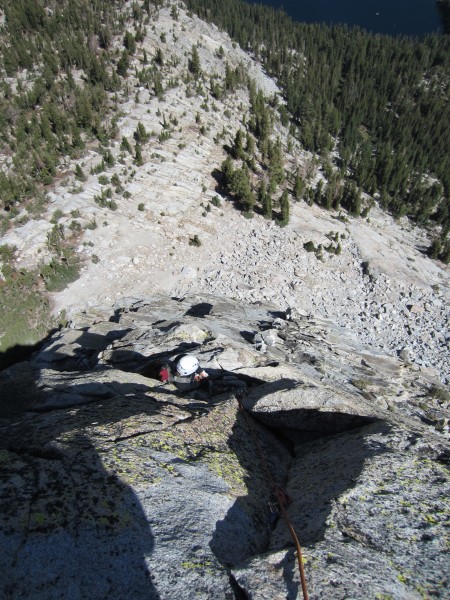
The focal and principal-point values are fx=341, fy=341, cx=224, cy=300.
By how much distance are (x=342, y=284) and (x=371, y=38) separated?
2513 inches

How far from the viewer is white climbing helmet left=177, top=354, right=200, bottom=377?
793cm

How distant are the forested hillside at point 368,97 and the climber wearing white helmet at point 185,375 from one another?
93.5 feet

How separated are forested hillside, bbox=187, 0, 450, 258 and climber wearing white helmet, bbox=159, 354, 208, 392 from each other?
28.5 metres

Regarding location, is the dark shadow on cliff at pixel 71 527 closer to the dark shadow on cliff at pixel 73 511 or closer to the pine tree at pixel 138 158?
the dark shadow on cliff at pixel 73 511

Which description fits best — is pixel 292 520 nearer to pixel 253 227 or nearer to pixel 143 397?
pixel 143 397

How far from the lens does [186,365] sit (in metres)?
7.95

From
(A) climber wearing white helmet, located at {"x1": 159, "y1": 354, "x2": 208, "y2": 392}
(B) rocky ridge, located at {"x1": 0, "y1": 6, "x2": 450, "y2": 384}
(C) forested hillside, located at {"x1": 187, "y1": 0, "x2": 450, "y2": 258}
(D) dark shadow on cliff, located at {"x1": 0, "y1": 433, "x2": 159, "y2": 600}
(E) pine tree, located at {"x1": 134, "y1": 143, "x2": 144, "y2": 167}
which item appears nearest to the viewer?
(D) dark shadow on cliff, located at {"x1": 0, "y1": 433, "x2": 159, "y2": 600}

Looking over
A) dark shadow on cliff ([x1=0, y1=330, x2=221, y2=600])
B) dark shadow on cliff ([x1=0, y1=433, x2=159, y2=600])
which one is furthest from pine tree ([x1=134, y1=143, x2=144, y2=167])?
dark shadow on cliff ([x1=0, y1=433, x2=159, y2=600])

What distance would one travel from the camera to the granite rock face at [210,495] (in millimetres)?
2910

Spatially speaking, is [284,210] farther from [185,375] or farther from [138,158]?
[185,375]

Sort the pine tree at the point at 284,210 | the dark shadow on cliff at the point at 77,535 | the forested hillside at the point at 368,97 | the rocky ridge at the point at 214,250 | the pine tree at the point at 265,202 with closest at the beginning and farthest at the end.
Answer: the dark shadow on cliff at the point at 77,535
the rocky ridge at the point at 214,250
the pine tree at the point at 284,210
the pine tree at the point at 265,202
the forested hillside at the point at 368,97

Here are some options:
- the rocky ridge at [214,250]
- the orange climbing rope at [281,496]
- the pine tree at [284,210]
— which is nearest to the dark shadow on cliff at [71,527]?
the orange climbing rope at [281,496]

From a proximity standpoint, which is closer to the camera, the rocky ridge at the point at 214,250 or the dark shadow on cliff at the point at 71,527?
the dark shadow on cliff at the point at 71,527

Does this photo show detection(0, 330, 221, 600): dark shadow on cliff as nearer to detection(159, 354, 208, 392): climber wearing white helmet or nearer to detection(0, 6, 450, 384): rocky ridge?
detection(159, 354, 208, 392): climber wearing white helmet
